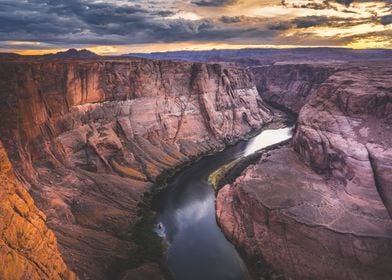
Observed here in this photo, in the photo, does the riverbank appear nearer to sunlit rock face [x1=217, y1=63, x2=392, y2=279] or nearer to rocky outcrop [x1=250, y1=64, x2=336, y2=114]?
sunlit rock face [x1=217, y1=63, x2=392, y2=279]

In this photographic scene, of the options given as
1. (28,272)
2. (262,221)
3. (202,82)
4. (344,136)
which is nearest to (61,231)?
(28,272)

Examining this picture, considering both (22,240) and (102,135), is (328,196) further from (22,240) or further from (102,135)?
(102,135)

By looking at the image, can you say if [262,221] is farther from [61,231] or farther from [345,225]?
[61,231]

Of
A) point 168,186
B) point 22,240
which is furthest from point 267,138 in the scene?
point 22,240

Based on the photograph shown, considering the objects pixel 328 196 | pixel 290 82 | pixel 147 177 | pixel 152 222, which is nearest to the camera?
pixel 328 196

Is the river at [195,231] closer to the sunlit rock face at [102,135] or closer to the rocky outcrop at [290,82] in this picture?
the sunlit rock face at [102,135]

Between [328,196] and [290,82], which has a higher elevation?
[290,82]

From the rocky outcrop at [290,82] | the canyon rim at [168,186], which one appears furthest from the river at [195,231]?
the rocky outcrop at [290,82]
